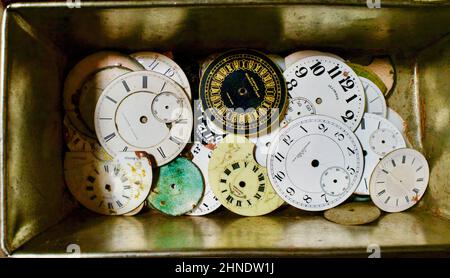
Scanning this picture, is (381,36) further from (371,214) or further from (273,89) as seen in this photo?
(371,214)

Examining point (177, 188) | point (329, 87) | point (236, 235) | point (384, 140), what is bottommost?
point (236, 235)

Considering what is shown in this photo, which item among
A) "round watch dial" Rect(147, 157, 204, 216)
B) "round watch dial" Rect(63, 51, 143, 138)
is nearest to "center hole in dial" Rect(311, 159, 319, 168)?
"round watch dial" Rect(147, 157, 204, 216)

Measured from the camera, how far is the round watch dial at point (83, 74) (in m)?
1.72

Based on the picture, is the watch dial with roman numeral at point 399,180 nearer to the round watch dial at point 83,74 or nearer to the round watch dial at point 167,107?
the round watch dial at point 167,107

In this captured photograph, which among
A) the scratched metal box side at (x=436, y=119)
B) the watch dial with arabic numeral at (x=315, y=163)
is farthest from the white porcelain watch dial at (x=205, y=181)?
the scratched metal box side at (x=436, y=119)

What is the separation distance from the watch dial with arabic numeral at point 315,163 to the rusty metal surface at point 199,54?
102mm

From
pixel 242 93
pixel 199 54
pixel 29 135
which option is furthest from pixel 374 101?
pixel 29 135

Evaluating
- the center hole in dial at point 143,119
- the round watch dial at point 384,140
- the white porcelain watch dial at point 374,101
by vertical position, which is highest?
the white porcelain watch dial at point 374,101

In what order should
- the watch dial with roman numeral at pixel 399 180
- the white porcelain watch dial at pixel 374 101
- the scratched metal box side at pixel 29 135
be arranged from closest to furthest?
1. the scratched metal box side at pixel 29 135
2. the watch dial with roman numeral at pixel 399 180
3. the white porcelain watch dial at pixel 374 101

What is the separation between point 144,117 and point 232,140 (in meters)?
0.36

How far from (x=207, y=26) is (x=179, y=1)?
0.63 feet

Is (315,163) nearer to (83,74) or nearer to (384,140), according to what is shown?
(384,140)

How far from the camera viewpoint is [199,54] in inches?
70.9

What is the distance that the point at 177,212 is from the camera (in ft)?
5.64
